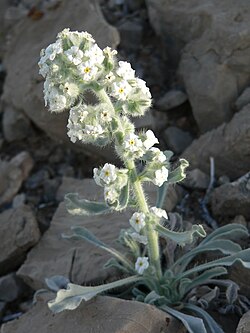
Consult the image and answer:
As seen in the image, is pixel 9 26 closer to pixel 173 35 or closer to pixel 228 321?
pixel 173 35

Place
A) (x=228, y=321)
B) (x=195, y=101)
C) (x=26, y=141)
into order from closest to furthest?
(x=228, y=321), (x=195, y=101), (x=26, y=141)

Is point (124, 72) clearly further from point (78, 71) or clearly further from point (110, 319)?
point (110, 319)

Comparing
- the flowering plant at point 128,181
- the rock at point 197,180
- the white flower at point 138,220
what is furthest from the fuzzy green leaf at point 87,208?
the rock at point 197,180

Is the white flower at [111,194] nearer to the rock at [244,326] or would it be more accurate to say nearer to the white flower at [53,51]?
the white flower at [53,51]

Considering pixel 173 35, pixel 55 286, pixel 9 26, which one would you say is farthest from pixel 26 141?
pixel 55 286

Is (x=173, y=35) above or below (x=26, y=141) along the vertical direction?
above

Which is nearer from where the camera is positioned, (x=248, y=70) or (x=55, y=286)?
(x=55, y=286)

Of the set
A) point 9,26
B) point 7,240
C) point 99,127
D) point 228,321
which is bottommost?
point 228,321

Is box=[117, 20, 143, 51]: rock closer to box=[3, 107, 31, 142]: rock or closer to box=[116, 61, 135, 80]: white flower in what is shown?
box=[3, 107, 31, 142]: rock
